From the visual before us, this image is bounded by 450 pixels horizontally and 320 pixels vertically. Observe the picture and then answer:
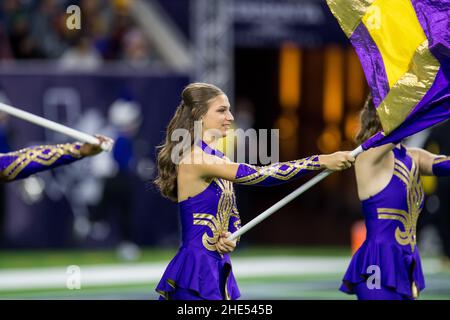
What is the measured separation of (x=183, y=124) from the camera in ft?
26.1

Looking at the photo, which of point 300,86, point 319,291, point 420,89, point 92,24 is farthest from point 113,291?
point 300,86

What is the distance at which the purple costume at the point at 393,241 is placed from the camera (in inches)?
311

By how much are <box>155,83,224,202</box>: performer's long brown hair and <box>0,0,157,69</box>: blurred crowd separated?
11.4m

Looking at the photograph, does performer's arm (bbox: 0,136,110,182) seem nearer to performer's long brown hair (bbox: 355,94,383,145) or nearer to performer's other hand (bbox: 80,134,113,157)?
performer's other hand (bbox: 80,134,113,157)

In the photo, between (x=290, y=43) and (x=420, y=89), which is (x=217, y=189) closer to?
(x=420, y=89)

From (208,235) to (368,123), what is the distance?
4.95 feet

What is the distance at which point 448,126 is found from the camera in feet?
50.0

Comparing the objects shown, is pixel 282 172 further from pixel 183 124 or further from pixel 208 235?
pixel 183 124

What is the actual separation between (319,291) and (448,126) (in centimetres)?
327

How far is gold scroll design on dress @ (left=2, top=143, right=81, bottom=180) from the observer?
7723 millimetres

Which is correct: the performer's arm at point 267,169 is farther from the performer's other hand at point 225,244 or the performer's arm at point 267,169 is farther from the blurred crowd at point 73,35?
the blurred crowd at point 73,35

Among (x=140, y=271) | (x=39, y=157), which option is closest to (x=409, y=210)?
(x=39, y=157)

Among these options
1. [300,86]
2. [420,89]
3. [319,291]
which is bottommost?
[319,291]

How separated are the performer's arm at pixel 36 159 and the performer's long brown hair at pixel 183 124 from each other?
605mm
